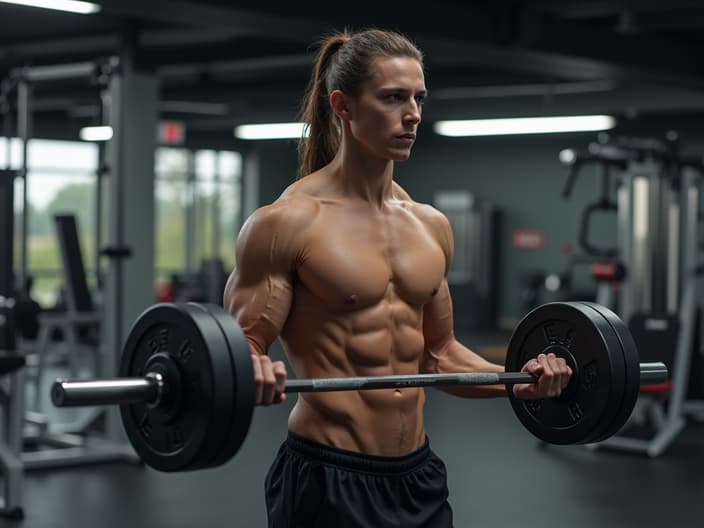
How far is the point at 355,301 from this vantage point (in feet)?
5.34

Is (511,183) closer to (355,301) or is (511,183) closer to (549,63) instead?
(549,63)

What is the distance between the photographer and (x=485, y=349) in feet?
31.7

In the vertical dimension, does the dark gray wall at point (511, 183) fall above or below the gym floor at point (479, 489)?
above

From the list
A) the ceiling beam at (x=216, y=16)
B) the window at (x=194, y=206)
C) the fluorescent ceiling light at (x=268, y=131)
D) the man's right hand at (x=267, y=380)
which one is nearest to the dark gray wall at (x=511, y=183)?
the window at (x=194, y=206)

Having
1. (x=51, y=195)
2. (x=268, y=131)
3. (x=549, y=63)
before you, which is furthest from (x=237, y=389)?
(x=51, y=195)

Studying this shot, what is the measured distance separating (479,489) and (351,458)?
282 centimetres

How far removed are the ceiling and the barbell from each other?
120 inches

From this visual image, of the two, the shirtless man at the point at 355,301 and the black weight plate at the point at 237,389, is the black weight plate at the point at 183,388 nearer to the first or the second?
the black weight plate at the point at 237,389

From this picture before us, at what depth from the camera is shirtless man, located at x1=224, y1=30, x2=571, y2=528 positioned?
1.61 metres

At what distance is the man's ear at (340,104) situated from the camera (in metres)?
1.64

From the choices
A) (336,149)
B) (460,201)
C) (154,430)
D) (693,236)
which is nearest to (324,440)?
(154,430)

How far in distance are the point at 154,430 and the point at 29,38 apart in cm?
603

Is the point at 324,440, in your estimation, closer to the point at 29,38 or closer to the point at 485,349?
the point at 29,38

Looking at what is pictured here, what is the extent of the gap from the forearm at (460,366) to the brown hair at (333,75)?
1.30 ft
